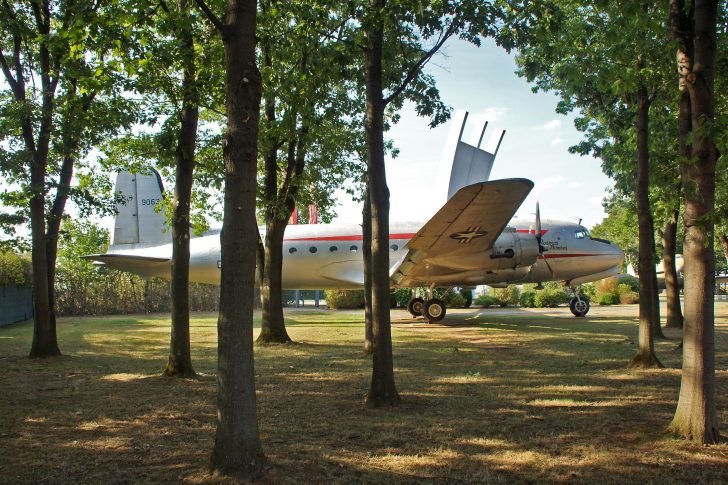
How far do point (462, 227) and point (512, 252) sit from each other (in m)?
3.92

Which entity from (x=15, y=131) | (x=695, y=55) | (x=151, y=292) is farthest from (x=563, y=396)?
(x=151, y=292)

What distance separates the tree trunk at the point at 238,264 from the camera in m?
4.31

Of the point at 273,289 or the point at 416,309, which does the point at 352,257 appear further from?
the point at 273,289

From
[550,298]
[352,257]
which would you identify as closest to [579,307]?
[352,257]

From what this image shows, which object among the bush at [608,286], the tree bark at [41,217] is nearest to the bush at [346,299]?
the bush at [608,286]

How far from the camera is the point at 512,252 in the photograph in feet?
63.2

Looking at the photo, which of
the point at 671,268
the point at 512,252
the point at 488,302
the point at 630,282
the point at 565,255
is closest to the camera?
the point at 671,268

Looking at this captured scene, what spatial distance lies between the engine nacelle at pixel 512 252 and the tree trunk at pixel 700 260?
546 inches

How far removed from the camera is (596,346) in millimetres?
12672

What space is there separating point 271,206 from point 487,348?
21.5 ft

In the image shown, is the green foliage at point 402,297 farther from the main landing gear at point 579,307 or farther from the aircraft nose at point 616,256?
the aircraft nose at point 616,256

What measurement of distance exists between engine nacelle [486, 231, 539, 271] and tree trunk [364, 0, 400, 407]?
12582 mm

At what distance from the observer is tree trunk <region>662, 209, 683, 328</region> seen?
50.8ft

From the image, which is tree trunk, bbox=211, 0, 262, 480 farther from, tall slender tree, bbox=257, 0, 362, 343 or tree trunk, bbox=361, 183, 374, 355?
tree trunk, bbox=361, 183, 374, 355
